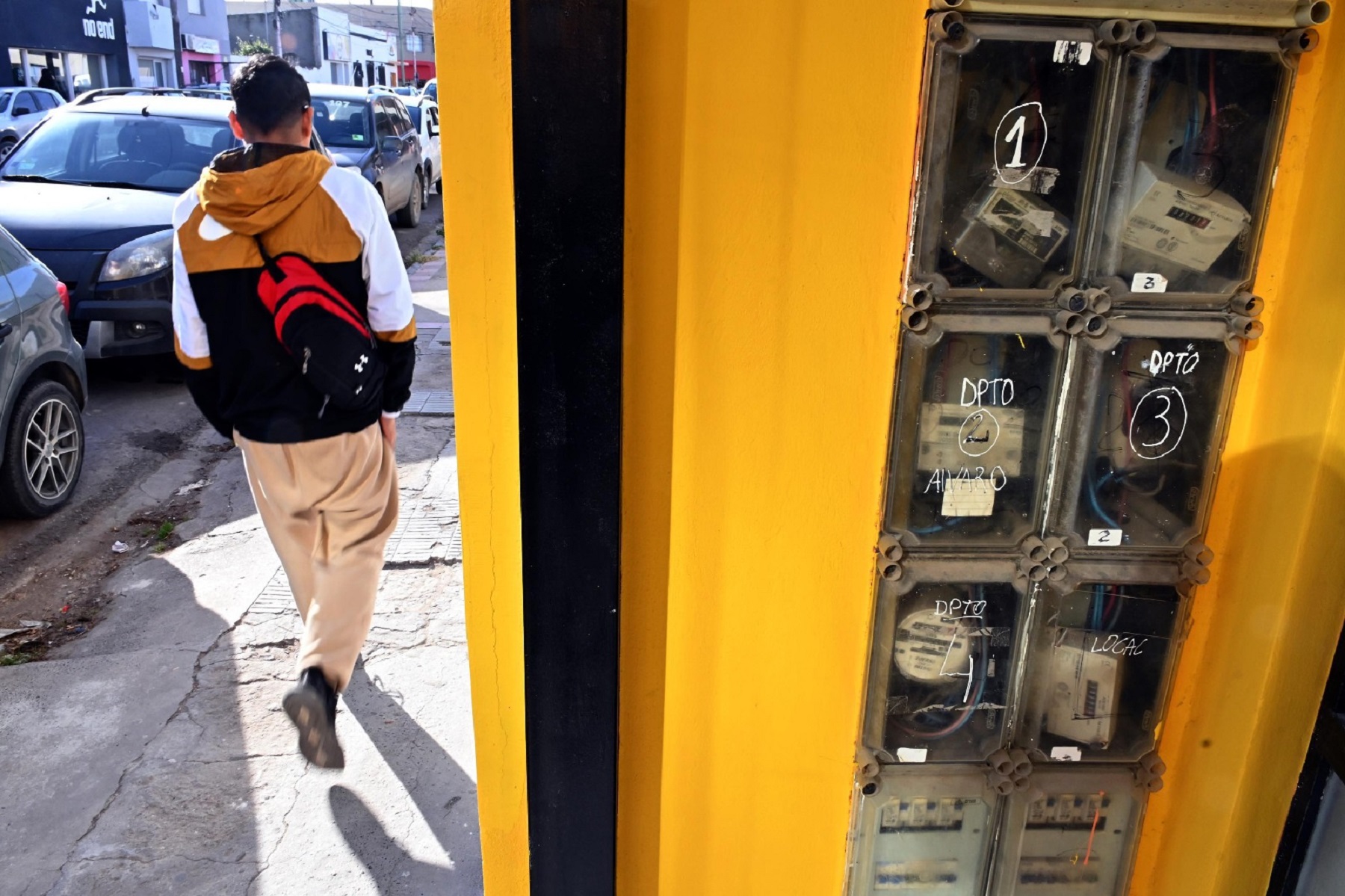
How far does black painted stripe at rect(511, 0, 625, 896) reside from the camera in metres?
1.36

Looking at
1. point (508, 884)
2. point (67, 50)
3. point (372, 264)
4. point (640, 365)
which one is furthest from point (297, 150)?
point (67, 50)

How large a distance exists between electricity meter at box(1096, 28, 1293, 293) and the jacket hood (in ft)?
7.83

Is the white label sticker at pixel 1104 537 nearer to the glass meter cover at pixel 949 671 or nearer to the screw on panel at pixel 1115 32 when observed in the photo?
the glass meter cover at pixel 949 671

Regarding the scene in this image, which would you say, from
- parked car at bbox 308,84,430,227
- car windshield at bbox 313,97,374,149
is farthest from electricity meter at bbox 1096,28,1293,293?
car windshield at bbox 313,97,374,149

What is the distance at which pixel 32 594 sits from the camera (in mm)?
4773

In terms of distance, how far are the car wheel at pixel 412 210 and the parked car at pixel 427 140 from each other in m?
0.89

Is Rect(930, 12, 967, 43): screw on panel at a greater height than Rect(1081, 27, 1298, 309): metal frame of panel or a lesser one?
greater

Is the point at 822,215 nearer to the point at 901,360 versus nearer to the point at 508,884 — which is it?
the point at 901,360

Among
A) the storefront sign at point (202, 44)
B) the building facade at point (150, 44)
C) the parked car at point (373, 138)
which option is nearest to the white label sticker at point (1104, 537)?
the parked car at point (373, 138)

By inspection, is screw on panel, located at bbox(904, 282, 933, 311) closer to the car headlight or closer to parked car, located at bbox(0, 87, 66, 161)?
the car headlight

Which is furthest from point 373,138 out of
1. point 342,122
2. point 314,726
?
point 314,726

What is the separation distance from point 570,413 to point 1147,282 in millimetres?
875

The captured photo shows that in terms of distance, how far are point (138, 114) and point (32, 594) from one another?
5.04 meters

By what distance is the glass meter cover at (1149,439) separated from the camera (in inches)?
61.6
